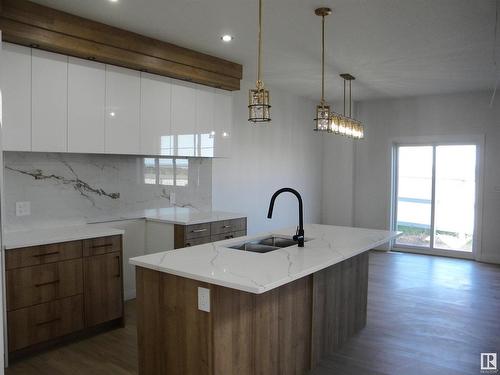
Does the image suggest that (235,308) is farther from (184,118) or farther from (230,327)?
(184,118)

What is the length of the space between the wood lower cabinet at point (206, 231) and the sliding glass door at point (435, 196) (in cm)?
375

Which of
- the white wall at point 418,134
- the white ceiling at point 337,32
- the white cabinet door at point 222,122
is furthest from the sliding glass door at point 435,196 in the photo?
the white cabinet door at point 222,122

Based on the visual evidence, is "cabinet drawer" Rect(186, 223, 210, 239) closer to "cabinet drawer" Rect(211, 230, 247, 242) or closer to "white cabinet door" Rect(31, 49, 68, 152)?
"cabinet drawer" Rect(211, 230, 247, 242)

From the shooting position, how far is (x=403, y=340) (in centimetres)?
354

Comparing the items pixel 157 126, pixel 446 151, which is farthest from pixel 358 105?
pixel 157 126

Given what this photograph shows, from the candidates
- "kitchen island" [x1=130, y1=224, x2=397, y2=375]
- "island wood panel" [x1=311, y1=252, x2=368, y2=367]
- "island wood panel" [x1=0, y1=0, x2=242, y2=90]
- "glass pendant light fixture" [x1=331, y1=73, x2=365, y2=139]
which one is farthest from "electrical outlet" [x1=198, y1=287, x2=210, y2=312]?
"island wood panel" [x1=0, y1=0, x2=242, y2=90]

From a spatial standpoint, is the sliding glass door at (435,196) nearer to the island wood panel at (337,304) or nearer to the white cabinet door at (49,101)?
the island wood panel at (337,304)

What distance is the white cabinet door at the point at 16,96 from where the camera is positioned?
3088mm

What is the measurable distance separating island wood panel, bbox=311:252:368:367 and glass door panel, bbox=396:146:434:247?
3.92 m

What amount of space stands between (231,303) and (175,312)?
13.1 inches

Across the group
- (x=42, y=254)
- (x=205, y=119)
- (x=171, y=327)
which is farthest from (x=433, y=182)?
(x=42, y=254)

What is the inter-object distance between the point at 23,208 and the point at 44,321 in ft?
3.29

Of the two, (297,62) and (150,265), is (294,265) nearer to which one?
(150,265)

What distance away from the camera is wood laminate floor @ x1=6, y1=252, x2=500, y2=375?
119 inches
